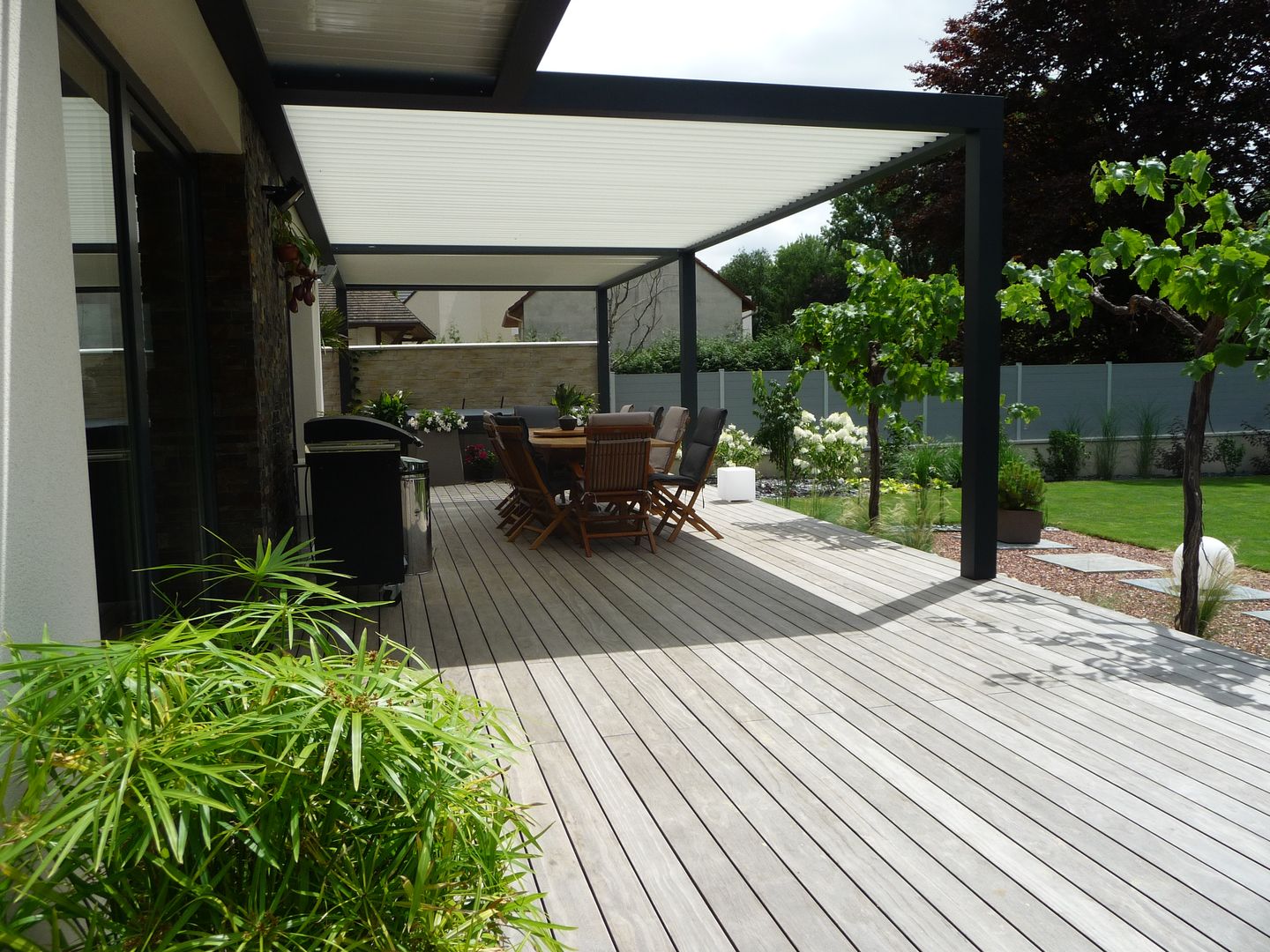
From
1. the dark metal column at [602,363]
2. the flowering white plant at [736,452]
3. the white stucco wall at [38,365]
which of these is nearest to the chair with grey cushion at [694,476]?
the flowering white plant at [736,452]

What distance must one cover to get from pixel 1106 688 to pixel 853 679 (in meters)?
0.98

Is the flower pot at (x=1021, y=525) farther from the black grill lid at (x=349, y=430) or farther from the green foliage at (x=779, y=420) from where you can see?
the black grill lid at (x=349, y=430)

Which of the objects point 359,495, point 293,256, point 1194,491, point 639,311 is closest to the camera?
point 1194,491

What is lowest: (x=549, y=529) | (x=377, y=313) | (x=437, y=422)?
(x=549, y=529)

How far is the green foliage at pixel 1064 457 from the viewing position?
13.3 metres

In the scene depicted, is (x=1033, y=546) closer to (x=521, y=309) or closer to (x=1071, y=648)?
(x=1071, y=648)

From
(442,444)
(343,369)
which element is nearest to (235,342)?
(442,444)

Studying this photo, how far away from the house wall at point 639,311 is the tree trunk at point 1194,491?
21.7 m

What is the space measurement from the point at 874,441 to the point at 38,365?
695 centimetres

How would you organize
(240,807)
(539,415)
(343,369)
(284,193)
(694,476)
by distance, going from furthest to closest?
(343,369), (539,415), (694,476), (284,193), (240,807)

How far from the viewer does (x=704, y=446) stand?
7.43 m

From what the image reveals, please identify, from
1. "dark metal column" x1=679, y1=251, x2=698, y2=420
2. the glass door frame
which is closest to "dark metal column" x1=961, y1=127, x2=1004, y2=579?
the glass door frame

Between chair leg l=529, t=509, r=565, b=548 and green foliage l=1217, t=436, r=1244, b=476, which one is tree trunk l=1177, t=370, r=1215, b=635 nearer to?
chair leg l=529, t=509, r=565, b=548

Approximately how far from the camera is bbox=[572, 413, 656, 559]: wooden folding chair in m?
6.57
